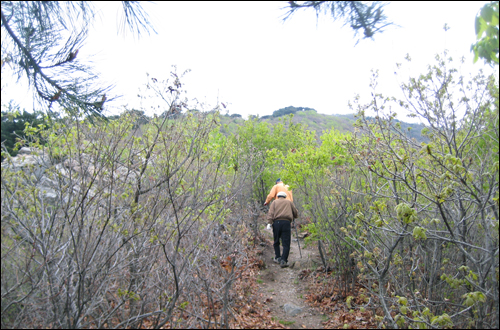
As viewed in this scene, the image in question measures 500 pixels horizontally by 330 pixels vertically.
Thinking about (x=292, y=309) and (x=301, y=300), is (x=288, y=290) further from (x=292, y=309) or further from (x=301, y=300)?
(x=292, y=309)

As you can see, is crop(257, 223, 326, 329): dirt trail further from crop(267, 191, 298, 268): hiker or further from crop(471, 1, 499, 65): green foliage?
crop(471, 1, 499, 65): green foliage

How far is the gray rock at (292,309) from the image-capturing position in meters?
5.21

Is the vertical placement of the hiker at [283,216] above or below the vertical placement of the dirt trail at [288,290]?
above

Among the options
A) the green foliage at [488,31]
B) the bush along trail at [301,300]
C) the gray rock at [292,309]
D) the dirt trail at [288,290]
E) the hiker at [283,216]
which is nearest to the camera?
the green foliage at [488,31]

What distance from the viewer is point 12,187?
10.2 ft

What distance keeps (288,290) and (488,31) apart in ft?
19.7

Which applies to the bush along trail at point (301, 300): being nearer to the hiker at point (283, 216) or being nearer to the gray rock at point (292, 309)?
the gray rock at point (292, 309)

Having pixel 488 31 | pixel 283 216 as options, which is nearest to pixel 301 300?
pixel 283 216

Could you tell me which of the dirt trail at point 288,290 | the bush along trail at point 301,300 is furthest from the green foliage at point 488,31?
the dirt trail at point 288,290

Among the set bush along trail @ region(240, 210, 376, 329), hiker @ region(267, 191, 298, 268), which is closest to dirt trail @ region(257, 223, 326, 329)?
bush along trail @ region(240, 210, 376, 329)

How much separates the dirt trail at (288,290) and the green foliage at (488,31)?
4621 mm

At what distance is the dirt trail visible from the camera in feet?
16.5

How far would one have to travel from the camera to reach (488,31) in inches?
49.3

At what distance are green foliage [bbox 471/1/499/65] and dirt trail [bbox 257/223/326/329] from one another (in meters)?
4.62
